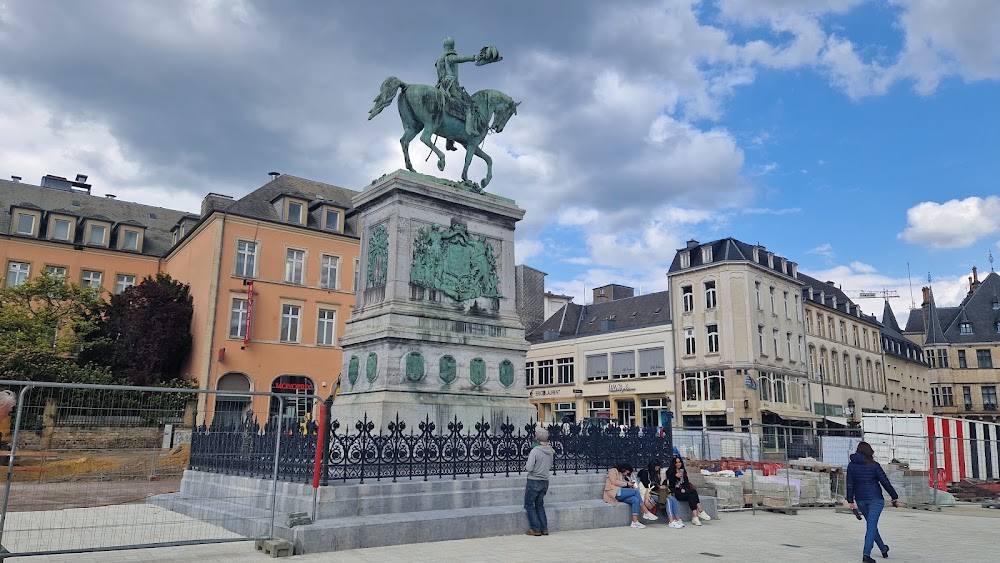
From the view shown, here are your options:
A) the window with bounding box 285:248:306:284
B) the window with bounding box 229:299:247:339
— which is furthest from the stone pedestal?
the window with bounding box 285:248:306:284

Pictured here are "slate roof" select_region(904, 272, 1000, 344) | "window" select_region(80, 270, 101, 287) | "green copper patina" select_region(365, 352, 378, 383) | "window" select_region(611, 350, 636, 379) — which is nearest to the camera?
"green copper patina" select_region(365, 352, 378, 383)

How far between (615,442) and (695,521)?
189 centimetres

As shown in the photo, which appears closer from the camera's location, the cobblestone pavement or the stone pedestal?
the cobblestone pavement

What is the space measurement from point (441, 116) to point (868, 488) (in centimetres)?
1016

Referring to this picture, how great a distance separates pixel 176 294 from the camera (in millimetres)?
36594

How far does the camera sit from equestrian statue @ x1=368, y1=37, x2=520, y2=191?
14844mm

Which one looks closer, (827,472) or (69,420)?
(69,420)

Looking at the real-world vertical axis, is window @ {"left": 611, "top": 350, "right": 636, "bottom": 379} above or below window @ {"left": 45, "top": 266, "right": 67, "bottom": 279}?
below

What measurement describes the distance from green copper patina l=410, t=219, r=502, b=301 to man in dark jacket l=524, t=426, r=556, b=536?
453 centimetres

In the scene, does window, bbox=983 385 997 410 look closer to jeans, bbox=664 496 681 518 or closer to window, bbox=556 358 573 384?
window, bbox=556 358 573 384

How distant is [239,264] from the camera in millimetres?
36594

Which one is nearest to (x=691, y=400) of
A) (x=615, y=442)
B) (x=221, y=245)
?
(x=221, y=245)

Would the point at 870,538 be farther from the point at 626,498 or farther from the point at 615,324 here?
the point at 615,324

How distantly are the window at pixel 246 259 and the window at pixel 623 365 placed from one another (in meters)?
23.3
